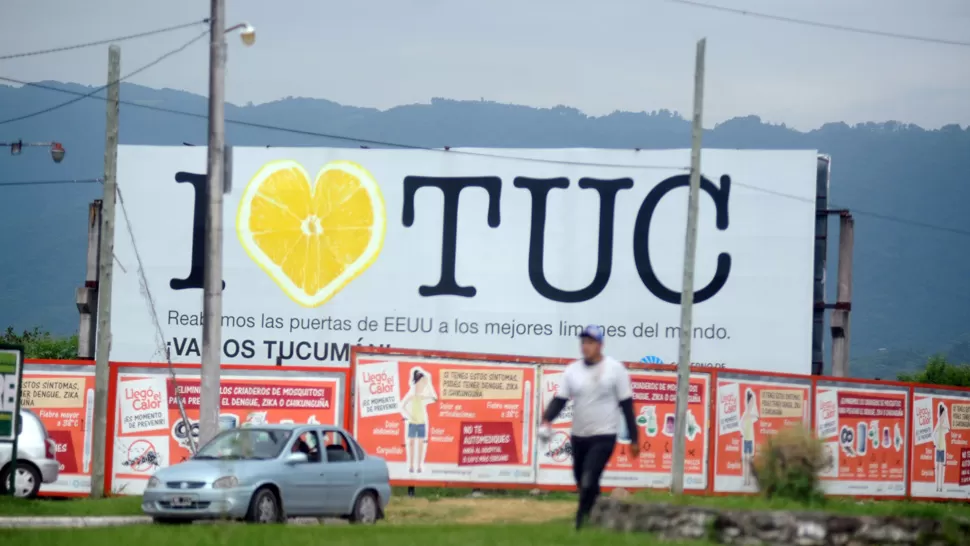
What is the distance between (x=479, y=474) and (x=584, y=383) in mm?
12647

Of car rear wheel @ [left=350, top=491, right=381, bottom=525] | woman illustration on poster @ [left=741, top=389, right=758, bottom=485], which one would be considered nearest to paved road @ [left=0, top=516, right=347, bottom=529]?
car rear wheel @ [left=350, top=491, right=381, bottom=525]

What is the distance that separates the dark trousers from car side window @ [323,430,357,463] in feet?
22.3

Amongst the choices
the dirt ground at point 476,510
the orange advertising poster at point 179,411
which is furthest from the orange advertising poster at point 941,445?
the orange advertising poster at point 179,411

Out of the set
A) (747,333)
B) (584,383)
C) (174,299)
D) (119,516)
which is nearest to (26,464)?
(119,516)

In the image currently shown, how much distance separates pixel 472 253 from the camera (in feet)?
122

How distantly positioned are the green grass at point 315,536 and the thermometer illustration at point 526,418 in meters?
→ 10.4

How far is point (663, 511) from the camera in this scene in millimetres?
11320

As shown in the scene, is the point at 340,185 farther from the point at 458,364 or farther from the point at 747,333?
the point at 458,364

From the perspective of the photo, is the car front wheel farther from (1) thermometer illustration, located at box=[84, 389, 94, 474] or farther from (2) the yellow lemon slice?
(2) the yellow lemon slice

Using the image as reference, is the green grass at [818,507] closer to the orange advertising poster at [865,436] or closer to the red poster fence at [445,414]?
the red poster fence at [445,414]

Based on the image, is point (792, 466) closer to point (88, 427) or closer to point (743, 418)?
point (743, 418)


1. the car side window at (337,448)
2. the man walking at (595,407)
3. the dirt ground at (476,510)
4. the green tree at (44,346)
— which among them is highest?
the man walking at (595,407)

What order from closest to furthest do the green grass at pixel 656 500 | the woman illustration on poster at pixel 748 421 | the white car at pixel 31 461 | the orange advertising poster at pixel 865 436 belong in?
the green grass at pixel 656 500
the white car at pixel 31 461
the woman illustration on poster at pixel 748 421
the orange advertising poster at pixel 865 436

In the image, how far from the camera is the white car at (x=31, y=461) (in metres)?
21.0
